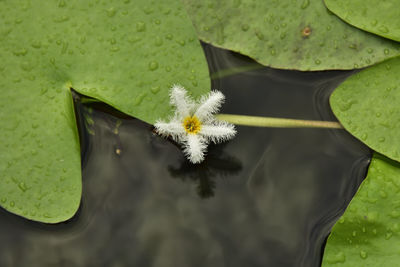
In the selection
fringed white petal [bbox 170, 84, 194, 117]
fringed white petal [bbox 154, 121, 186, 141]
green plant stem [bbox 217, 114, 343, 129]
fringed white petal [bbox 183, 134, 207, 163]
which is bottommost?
green plant stem [bbox 217, 114, 343, 129]

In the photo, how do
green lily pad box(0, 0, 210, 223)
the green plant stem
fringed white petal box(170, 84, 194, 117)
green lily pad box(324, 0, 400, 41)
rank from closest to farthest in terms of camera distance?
fringed white petal box(170, 84, 194, 117), green lily pad box(0, 0, 210, 223), green lily pad box(324, 0, 400, 41), the green plant stem

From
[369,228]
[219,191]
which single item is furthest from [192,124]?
[369,228]

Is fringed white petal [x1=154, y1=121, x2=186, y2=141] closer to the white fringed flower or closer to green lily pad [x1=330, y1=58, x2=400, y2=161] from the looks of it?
the white fringed flower

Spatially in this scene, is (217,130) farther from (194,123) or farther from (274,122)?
(274,122)

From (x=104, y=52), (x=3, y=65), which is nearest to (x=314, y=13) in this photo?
(x=104, y=52)

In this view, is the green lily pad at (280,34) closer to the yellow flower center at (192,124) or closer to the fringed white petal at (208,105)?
the fringed white petal at (208,105)

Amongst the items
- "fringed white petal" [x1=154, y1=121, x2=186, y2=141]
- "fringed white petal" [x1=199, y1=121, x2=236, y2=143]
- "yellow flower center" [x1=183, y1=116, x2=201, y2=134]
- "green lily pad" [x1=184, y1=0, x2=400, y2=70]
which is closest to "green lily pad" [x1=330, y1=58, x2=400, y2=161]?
"green lily pad" [x1=184, y1=0, x2=400, y2=70]
